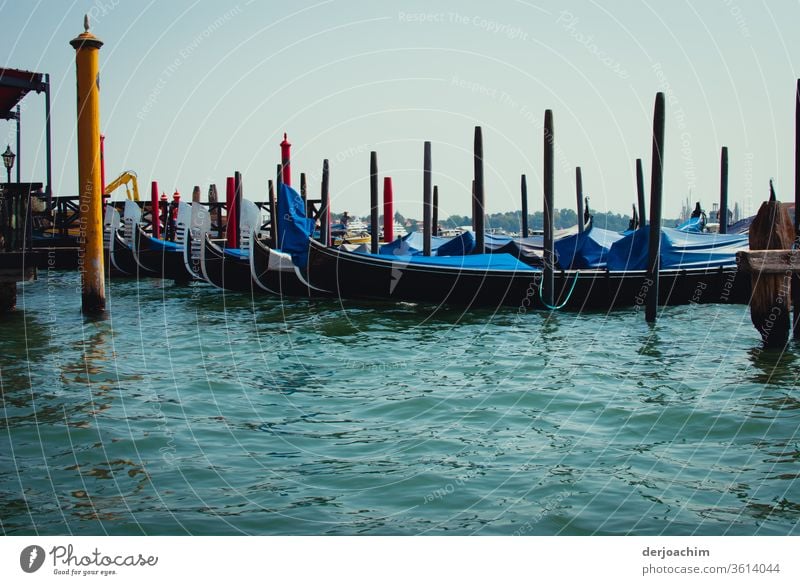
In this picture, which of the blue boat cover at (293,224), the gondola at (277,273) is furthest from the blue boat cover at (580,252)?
the blue boat cover at (293,224)

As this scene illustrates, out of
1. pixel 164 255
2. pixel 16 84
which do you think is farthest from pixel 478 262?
pixel 16 84

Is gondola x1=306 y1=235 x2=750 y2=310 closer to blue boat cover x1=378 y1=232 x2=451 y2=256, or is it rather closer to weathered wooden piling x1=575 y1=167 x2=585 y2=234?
blue boat cover x1=378 y1=232 x2=451 y2=256

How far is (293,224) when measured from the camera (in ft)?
48.3

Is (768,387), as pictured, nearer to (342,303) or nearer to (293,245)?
(342,303)

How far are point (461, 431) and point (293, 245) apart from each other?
9.33 m

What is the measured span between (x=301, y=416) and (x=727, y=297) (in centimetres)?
978

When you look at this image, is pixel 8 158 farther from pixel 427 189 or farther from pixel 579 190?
pixel 579 190

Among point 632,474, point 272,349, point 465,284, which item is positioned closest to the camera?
point 632,474

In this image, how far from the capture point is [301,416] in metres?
6.46

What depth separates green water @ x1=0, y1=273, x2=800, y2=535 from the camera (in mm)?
4359

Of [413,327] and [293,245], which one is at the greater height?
[293,245]

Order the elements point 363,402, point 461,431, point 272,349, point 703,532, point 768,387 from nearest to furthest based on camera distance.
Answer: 1. point 703,532
2. point 461,431
3. point 363,402
4. point 768,387
5. point 272,349

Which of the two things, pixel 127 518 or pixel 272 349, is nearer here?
pixel 127 518

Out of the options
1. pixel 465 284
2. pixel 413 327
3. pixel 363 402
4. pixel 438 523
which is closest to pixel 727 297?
pixel 465 284
